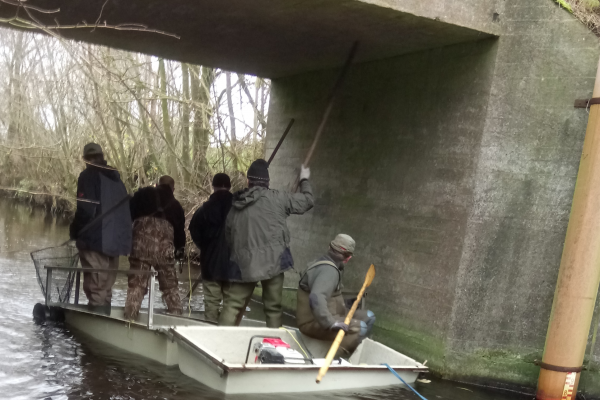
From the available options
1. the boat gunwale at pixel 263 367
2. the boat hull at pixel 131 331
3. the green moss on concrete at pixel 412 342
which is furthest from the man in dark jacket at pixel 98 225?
the green moss on concrete at pixel 412 342

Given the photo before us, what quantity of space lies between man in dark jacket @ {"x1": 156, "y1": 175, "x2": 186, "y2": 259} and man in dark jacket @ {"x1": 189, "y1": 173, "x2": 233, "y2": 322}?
0.19 metres

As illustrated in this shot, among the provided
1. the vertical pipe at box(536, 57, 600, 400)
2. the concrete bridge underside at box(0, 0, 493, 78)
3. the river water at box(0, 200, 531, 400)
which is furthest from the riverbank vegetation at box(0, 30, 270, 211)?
the vertical pipe at box(536, 57, 600, 400)

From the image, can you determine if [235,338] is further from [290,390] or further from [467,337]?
[467,337]

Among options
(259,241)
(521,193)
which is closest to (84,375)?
(259,241)

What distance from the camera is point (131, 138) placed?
1756 centimetres

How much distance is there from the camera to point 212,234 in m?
7.36

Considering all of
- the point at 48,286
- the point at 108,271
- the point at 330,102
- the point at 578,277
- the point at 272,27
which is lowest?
the point at 48,286

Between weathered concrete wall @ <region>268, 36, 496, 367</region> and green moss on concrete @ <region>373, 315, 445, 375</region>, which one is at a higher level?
weathered concrete wall @ <region>268, 36, 496, 367</region>

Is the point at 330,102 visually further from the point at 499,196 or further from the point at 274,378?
the point at 274,378

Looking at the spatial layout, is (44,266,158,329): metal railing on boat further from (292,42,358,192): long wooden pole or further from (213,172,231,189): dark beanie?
(292,42,358,192): long wooden pole

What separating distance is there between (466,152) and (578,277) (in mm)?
1716

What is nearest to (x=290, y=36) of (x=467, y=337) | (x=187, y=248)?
(x=467, y=337)

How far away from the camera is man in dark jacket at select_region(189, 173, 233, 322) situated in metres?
7.24

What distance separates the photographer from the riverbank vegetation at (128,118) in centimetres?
1486
